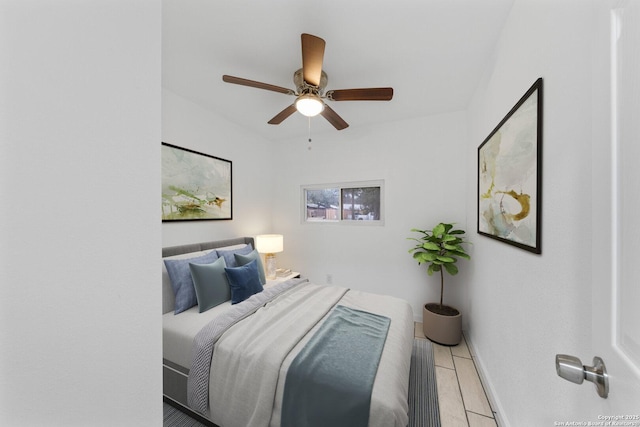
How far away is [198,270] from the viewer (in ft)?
6.40

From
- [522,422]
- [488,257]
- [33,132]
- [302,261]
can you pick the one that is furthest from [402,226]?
[33,132]

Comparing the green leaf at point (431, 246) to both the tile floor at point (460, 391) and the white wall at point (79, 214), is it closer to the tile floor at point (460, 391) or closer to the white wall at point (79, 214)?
the tile floor at point (460, 391)

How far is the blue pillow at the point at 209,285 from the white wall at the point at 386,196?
163cm

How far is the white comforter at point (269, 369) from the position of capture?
1117mm

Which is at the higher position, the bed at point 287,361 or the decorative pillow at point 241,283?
the decorative pillow at point 241,283

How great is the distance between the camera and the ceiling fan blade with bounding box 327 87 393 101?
169 centimetres

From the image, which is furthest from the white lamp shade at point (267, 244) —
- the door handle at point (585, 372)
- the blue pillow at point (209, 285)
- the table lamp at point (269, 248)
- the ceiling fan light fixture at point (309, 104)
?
the door handle at point (585, 372)

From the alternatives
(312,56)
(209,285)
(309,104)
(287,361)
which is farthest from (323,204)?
(287,361)

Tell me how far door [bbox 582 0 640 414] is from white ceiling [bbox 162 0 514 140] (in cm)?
114

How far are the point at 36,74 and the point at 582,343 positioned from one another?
1.66 m

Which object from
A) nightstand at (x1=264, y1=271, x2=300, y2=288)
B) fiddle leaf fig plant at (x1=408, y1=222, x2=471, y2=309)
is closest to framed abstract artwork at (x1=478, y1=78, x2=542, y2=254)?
fiddle leaf fig plant at (x1=408, y1=222, x2=471, y2=309)

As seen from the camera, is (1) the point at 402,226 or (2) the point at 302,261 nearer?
(1) the point at 402,226

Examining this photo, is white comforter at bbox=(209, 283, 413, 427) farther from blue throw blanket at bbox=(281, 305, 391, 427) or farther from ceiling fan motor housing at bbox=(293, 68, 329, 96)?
ceiling fan motor housing at bbox=(293, 68, 329, 96)

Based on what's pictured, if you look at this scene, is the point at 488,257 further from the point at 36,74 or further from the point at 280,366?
the point at 36,74
